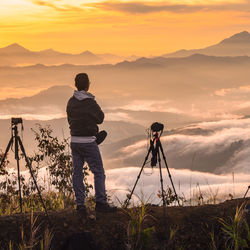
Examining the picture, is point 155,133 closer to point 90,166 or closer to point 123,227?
point 90,166

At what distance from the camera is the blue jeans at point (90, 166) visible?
8.83m

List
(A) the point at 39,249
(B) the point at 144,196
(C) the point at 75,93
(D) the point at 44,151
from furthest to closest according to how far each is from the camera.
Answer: (D) the point at 44,151, (B) the point at 144,196, (C) the point at 75,93, (A) the point at 39,249

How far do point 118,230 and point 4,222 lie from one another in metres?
2.04

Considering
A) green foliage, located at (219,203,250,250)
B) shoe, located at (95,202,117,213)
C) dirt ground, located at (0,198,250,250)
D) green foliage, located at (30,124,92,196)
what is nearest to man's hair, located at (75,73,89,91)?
shoe, located at (95,202,117,213)

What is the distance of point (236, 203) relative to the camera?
382 inches

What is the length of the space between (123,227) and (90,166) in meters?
1.25

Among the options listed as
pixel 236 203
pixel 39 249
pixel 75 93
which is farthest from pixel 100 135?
pixel 236 203

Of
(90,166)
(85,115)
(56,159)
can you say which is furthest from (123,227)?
(56,159)

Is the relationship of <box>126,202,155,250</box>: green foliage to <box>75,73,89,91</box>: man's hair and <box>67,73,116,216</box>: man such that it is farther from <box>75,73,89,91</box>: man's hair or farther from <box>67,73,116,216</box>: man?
<box>75,73,89,91</box>: man's hair

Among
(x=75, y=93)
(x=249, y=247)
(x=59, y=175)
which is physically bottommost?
(x=249, y=247)

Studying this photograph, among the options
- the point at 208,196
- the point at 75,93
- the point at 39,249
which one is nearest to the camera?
the point at 39,249

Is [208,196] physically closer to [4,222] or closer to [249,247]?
[249,247]

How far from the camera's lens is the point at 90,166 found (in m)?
8.92

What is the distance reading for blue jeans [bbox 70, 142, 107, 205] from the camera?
348 inches
